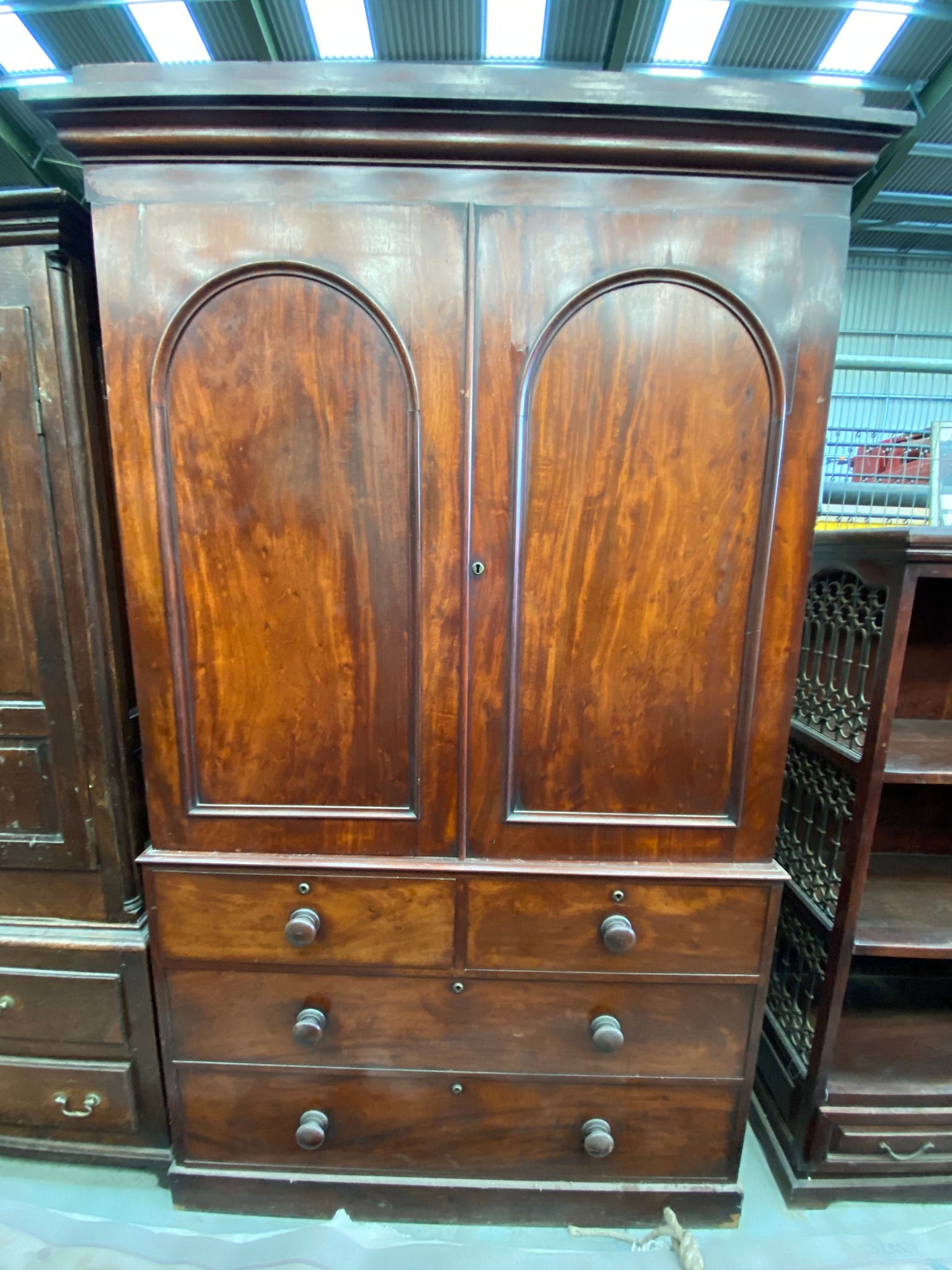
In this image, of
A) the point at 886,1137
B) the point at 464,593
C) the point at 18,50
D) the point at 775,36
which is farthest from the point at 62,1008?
the point at 775,36

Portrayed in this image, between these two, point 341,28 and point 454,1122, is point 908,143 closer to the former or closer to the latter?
point 341,28

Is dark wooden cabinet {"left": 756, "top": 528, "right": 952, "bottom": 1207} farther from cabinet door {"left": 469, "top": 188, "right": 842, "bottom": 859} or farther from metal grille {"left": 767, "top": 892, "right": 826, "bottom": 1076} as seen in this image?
cabinet door {"left": 469, "top": 188, "right": 842, "bottom": 859}

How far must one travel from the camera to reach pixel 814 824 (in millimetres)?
1276

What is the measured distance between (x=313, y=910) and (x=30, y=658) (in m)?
0.69

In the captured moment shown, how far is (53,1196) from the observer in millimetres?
1192

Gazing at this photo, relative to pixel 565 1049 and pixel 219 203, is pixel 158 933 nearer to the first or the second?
pixel 565 1049

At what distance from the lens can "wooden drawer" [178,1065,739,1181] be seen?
1.11 meters

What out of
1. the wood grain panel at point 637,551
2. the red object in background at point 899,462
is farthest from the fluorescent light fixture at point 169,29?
the red object in background at point 899,462

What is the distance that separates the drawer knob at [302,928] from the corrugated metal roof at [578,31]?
378cm

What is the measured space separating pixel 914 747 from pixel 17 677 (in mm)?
1763

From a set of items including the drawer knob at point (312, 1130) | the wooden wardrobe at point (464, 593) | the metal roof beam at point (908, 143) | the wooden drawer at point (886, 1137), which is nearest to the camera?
the wooden wardrobe at point (464, 593)

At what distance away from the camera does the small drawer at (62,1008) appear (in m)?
1.15

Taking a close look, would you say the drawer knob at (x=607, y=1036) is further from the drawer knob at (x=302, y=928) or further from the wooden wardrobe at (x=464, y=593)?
the drawer knob at (x=302, y=928)

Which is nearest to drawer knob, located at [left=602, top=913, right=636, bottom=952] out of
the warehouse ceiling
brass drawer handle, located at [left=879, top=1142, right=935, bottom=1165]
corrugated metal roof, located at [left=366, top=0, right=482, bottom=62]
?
brass drawer handle, located at [left=879, top=1142, right=935, bottom=1165]
